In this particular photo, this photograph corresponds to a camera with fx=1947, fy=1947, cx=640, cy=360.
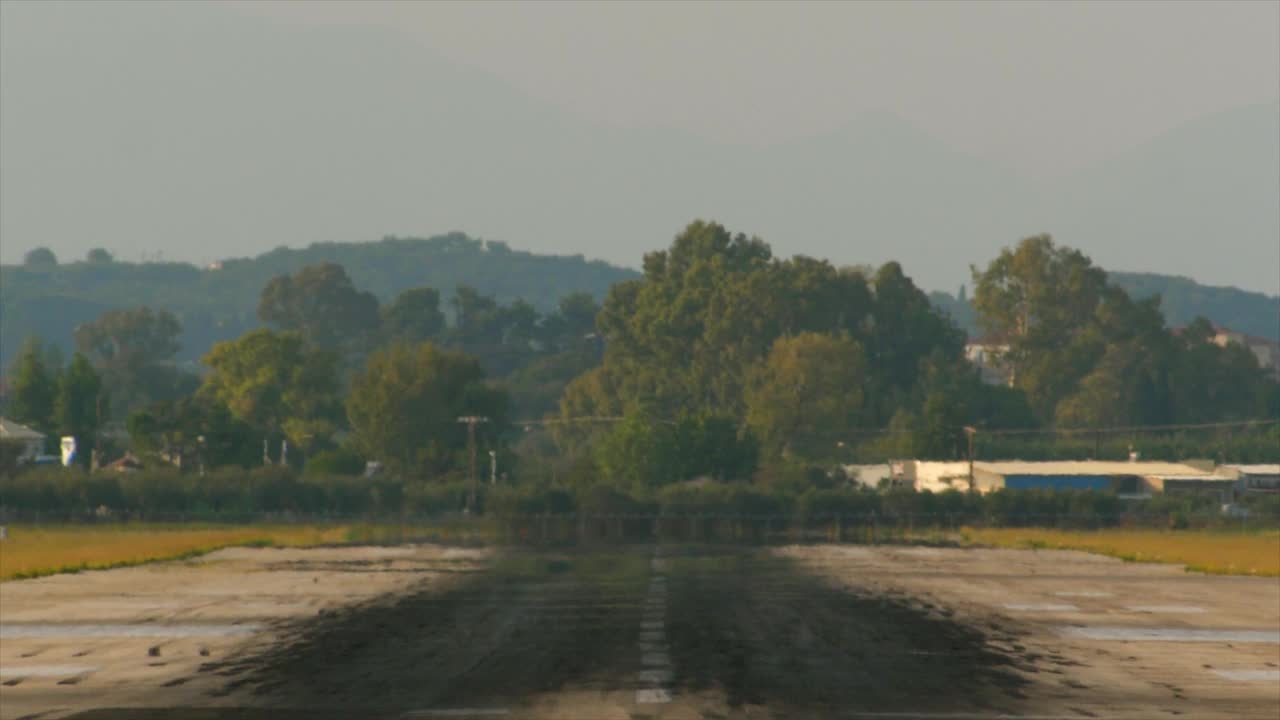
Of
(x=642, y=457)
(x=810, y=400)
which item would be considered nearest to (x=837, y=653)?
(x=642, y=457)

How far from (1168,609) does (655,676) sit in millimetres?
21246

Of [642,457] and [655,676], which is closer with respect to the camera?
[655,676]

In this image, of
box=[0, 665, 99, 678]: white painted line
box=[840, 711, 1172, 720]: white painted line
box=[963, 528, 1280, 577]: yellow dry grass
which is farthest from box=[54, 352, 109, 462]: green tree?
box=[840, 711, 1172, 720]: white painted line

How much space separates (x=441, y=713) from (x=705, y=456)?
151100 mm

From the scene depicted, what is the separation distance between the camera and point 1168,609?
44.9 meters

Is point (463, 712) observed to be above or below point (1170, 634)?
above

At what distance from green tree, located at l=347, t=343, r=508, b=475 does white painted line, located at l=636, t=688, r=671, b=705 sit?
542 ft

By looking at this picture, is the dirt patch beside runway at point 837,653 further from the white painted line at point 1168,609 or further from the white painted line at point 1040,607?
→ the white painted line at point 1168,609

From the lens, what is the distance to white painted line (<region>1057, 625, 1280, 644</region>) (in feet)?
117

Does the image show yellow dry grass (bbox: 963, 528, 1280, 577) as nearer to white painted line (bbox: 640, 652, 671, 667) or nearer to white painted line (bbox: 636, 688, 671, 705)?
white painted line (bbox: 640, 652, 671, 667)

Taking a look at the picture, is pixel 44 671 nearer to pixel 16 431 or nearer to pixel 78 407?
pixel 16 431

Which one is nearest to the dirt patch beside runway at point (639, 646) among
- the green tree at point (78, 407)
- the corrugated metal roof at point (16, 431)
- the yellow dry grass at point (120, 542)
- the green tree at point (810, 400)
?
the yellow dry grass at point (120, 542)

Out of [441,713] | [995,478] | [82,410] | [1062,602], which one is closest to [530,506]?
[995,478]

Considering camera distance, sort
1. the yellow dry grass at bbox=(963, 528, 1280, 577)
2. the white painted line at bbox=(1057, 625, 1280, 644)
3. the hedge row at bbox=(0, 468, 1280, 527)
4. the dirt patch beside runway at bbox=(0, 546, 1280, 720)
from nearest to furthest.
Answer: the dirt patch beside runway at bbox=(0, 546, 1280, 720)
the white painted line at bbox=(1057, 625, 1280, 644)
the yellow dry grass at bbox=(963, 528, 1280, 577)
the hedge row at bbox=(0, 468, 1280, 527)
